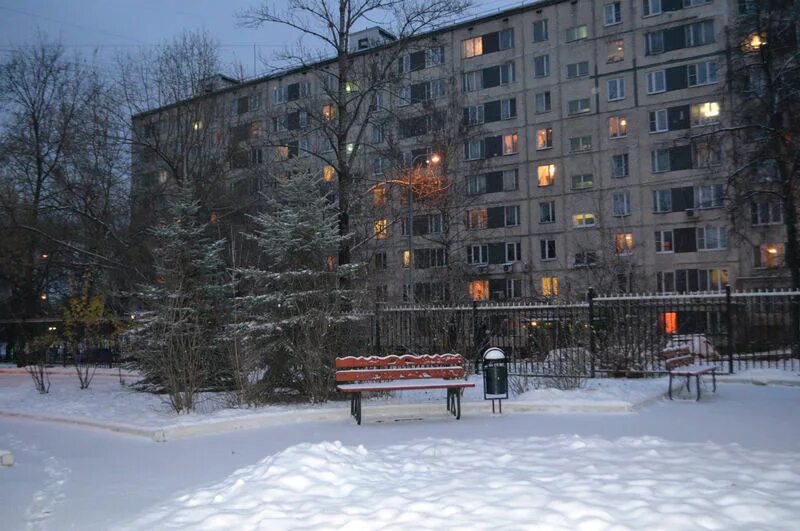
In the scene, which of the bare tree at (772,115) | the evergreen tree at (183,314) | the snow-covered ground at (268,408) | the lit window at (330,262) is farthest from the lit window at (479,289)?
the lit window at (330,262)

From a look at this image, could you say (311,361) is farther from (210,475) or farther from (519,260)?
(519,260)

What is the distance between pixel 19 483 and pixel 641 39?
4603 centimetres

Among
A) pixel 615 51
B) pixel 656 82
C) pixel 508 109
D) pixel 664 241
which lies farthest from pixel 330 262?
pixel 508 109

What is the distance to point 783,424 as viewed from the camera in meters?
10.0

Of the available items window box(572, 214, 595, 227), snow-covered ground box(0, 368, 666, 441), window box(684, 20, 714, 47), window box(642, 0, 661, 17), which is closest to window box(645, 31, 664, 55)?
window box(642, 0, 661, 17)

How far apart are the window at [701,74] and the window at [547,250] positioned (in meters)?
13.5

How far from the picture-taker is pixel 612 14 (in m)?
46.4

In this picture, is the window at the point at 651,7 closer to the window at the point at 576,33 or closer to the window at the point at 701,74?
the window at the point at 576,33

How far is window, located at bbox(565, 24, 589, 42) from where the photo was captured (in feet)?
155

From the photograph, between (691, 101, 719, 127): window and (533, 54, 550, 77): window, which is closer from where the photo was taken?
(691, 101, 719, 127): window

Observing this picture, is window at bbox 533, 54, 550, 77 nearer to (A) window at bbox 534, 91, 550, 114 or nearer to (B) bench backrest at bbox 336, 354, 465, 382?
(A) window at bbox 534, 91, 550, 114

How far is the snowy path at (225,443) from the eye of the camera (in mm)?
6938

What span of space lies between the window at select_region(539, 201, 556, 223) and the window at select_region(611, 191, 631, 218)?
411cm

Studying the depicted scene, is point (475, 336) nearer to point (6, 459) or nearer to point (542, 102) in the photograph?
point (6, 459)
